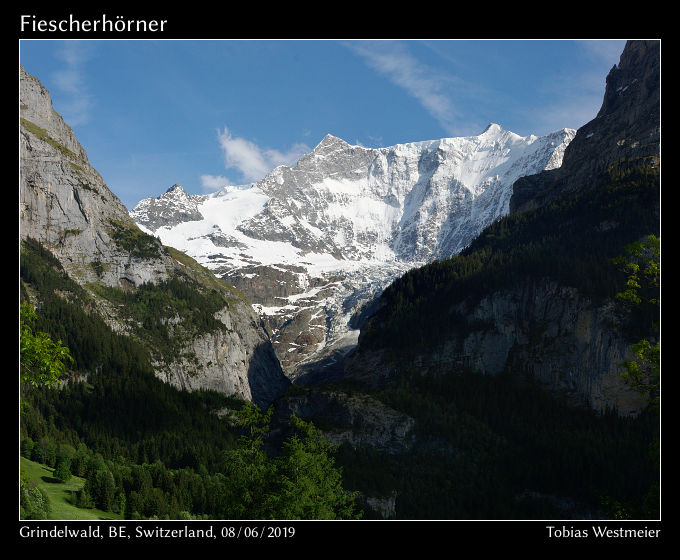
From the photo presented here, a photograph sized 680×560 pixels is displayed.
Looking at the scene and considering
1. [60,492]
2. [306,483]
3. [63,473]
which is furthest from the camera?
[63,473]

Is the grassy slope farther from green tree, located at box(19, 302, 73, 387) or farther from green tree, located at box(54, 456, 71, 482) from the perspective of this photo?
green tree, located at box(19, 302, 73, 387)

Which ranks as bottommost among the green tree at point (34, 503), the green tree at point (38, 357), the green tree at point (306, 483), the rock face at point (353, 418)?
the rock face at point (353, 418)

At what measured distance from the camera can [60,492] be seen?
115000 millimetres

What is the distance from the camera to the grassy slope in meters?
97.6

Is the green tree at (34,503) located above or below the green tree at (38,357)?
below

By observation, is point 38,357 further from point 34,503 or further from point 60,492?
point 60,492

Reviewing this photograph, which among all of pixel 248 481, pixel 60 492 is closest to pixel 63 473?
pixel 60 492

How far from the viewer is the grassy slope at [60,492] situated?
320ft
